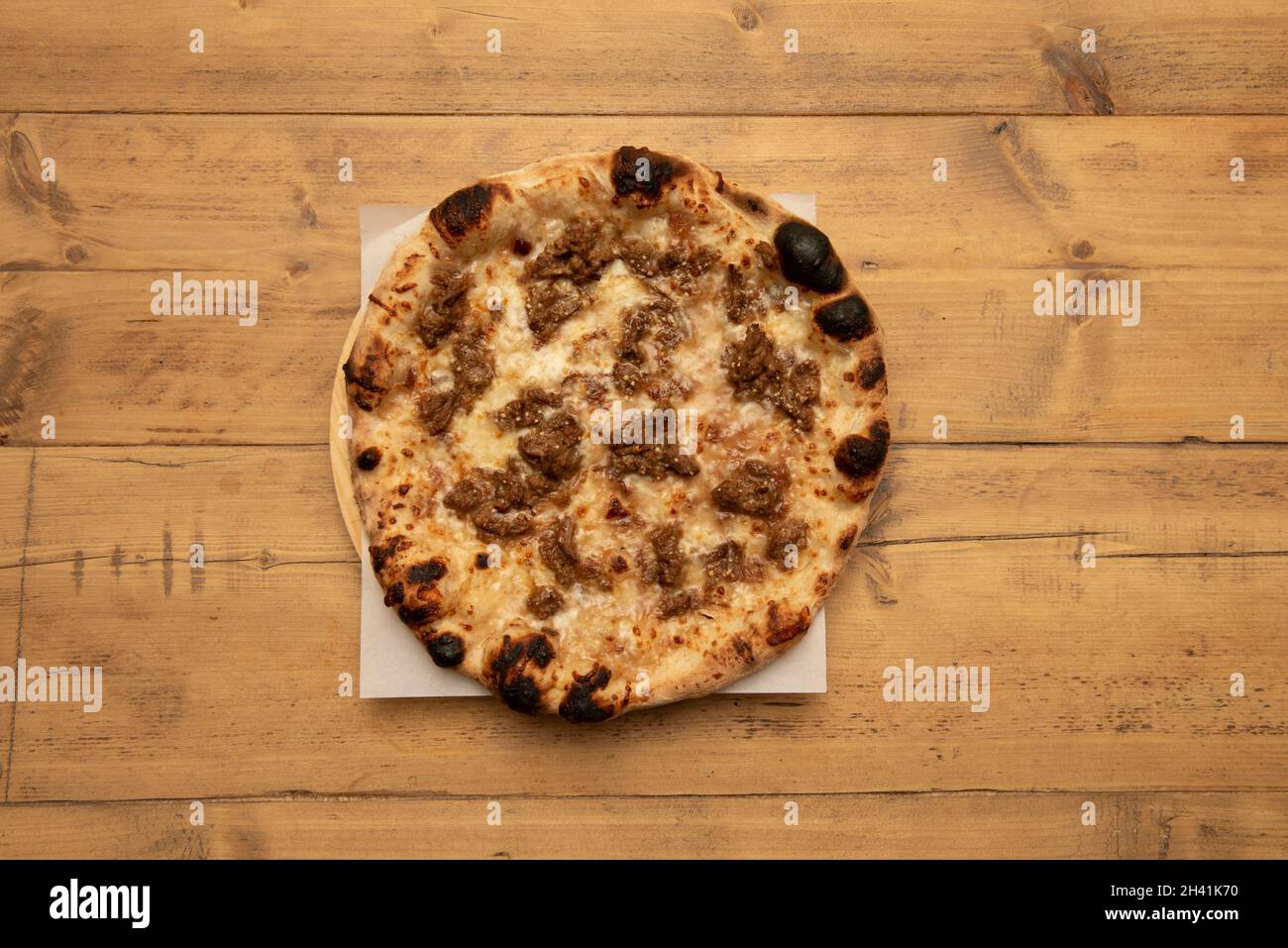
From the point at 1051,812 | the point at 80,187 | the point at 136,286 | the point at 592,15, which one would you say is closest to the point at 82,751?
the point at 136,286

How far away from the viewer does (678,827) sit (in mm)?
3426

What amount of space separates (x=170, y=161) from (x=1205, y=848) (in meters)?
4.47

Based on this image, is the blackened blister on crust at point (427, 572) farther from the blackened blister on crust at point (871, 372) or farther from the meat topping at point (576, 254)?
the blackened blister on crust at point (871, 372)

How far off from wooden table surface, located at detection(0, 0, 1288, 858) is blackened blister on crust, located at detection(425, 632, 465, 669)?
0.33m

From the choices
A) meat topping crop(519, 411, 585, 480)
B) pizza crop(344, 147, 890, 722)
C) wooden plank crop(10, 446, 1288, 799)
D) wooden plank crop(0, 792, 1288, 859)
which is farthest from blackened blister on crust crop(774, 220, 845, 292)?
wooden plank crop(0, 792, 1288, 859)

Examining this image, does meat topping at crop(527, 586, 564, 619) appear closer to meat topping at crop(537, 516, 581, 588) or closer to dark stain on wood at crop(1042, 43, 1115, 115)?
meat topping at crop(537, 516, 581, 588)

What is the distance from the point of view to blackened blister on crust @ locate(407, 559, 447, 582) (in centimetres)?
314

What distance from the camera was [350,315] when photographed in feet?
11.5

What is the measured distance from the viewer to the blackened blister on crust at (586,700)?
10.2 feet

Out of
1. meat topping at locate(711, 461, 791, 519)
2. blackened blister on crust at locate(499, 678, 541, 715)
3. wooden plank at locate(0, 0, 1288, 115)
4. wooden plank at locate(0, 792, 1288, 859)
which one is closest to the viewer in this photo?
blackened blister on crust at locate(499, 678, 541, 715)

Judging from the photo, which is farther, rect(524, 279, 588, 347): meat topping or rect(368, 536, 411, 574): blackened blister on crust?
rect(524, 279, 588, 347): meat topping

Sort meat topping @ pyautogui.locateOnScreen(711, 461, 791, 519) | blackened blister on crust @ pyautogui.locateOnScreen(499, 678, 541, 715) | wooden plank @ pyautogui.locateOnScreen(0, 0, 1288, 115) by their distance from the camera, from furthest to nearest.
Answer: wooden plank @ pyautogui.locateOnScreen(0, 0, 1288, 115), meat topping @ pyautogui.locateOnScreen(711, 461, 791, 519), blackened blister on crust @ pyautogui.locateOnScreen(499, 678, 541, 715)

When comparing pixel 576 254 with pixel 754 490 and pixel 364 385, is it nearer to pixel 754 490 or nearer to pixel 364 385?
pixel 364 385

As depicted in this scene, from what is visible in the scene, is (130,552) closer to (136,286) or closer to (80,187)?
(136,286)
